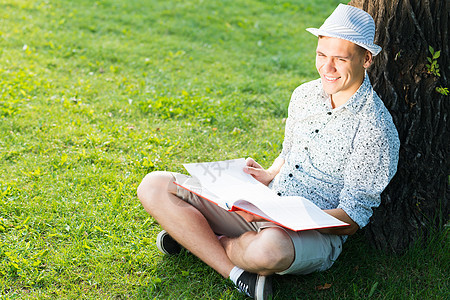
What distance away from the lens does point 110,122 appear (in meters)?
5.13

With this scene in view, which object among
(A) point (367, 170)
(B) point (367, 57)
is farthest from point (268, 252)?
(B) point (367, 57)

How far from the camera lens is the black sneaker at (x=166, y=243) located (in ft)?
10.8

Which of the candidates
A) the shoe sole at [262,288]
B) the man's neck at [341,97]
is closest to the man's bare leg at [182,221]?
the shoe sole at [262,288]

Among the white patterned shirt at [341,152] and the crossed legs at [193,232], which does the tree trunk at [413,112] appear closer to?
the white patterned shirt at [341,152]

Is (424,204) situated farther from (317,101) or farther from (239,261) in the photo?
(239,261)

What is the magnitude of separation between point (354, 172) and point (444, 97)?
0.96 m

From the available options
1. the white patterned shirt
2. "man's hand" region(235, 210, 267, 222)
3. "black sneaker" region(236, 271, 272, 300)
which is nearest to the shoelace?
"black sneaker" region(236, 271, 272, 300)

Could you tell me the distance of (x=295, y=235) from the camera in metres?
2.78

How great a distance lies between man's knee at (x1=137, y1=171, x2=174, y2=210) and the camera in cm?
315

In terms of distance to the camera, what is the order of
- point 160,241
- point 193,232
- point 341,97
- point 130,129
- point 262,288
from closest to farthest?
point 262,288
point 341,97
point 193,232
point 160,241
point 130,129

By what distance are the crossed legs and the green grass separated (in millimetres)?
177

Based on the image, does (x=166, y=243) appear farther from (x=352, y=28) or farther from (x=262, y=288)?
(x=352, y=28)

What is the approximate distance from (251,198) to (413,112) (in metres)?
1.30

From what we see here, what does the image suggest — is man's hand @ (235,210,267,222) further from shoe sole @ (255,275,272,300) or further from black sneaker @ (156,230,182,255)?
black sneaker @ (156,230,182,255)
